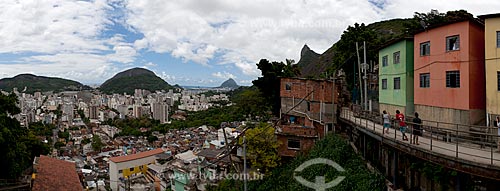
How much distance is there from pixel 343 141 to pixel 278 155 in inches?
148

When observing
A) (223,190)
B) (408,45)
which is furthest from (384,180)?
(223,190)

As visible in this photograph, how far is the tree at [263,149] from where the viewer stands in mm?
19328

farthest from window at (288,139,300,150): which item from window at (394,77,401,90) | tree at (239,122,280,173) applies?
window at (394,77,401,90)

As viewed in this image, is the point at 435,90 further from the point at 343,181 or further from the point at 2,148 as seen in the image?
the point at 2,148

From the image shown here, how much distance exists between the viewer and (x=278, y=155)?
64.7 ft

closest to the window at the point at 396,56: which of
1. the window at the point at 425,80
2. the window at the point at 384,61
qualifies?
the window at the point at 384,61

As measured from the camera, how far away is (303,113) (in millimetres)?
22203

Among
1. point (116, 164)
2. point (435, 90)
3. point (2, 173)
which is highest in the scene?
point (435, 90)

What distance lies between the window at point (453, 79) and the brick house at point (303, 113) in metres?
7.74

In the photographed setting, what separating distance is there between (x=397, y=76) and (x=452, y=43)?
4.71 metres

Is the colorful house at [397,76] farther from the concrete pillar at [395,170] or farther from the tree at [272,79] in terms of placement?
the tree at [272,79]

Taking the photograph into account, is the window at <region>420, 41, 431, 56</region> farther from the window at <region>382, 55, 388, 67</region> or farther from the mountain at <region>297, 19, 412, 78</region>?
the mountain at <region>297, 19, 412, 78</region>

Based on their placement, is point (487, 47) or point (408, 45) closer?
point (487, 47)

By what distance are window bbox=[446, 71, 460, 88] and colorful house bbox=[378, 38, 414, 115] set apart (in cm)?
332
